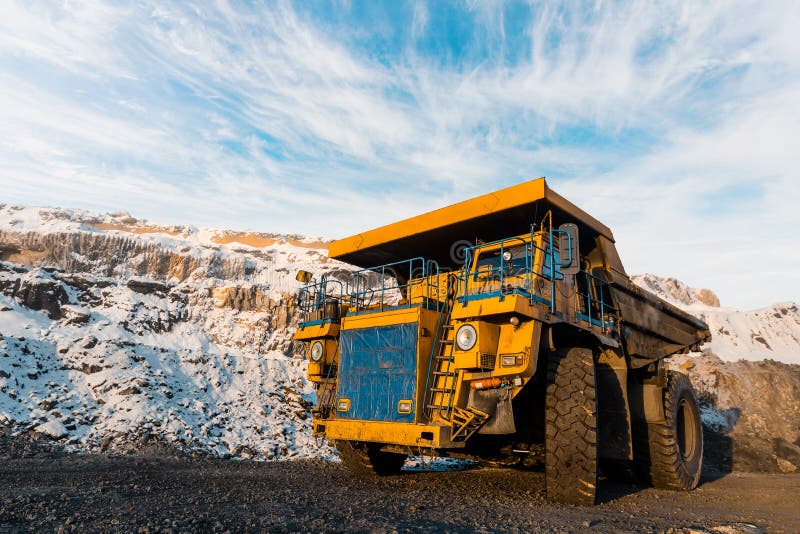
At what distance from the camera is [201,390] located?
49.2 feet

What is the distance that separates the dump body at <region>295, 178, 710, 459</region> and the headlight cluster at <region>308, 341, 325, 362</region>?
0.06ft

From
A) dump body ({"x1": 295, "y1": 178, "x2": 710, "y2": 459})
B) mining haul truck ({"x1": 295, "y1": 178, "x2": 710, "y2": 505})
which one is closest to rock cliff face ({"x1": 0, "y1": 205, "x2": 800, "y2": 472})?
dump body ({"x1": 295, "y1": 178, "x2": 710, "y2": 459})

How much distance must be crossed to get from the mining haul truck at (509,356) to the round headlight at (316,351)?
4 centimetres

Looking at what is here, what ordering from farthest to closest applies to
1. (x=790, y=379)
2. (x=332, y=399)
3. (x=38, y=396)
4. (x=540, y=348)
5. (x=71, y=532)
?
(x=790, y=379) < (x=38, y=396) < (x=332, y=399) < (x=540, y=348) < (x=71, y=532)

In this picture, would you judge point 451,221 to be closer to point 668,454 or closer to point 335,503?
point 335,503

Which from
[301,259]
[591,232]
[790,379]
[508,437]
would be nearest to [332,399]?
[508,437]

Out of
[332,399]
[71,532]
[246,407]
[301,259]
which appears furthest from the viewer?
[301,259]

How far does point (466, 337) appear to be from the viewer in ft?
19.4

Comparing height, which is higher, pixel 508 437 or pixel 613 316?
pixel 613 316

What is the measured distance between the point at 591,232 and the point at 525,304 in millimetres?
2708

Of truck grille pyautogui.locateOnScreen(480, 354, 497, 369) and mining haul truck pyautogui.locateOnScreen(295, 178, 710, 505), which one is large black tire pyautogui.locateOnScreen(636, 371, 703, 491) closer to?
mining haul truck pyautogui.locateOnScreen(295, 178, 710, 505)

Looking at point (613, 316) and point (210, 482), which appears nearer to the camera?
point (210, 482)

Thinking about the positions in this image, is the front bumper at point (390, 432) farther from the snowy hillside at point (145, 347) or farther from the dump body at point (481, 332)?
the snowy hillside at point (145, 347)

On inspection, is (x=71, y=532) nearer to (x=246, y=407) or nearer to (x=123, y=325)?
(x=246, y=407)
